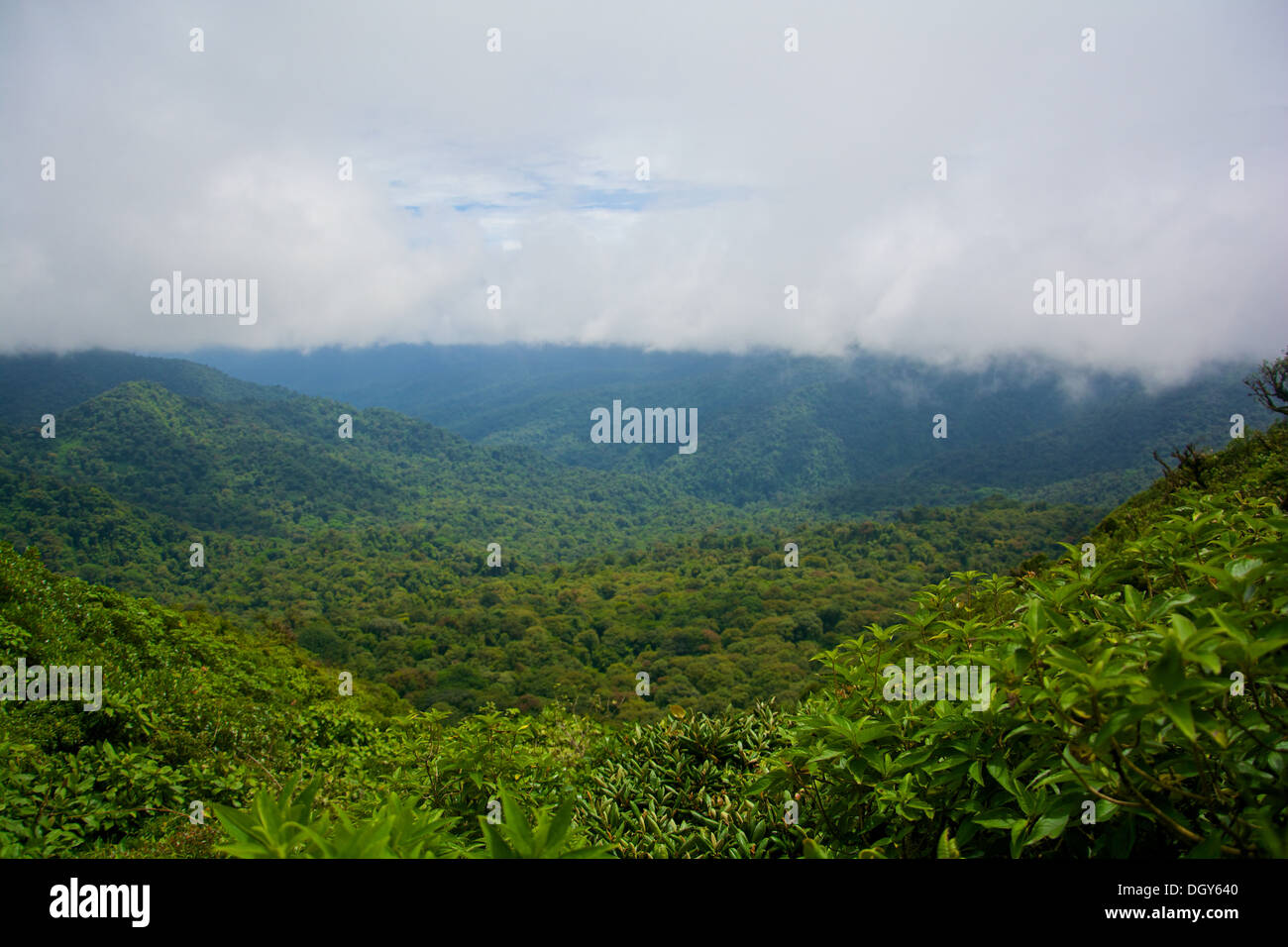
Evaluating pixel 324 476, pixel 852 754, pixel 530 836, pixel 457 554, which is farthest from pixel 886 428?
pixel 530 836

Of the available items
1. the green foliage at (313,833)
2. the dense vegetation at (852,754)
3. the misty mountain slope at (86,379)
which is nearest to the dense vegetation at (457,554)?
the dense vegetation at (852,754)

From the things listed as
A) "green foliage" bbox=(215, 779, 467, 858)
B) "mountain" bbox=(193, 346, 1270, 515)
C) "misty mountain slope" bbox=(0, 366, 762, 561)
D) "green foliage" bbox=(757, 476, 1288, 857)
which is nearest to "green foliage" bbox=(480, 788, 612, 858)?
"green foliage" bbox=(215, 779, 467, 858)

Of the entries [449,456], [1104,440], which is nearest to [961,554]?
[1104,440]

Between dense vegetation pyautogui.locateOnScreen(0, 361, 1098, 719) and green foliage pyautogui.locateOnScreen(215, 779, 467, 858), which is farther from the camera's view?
dense vegetation pyautogui.locateOnScreen(0, 361, 1098, 719)

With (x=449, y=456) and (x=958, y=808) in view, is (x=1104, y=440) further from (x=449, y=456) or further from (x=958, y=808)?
(x=958, y=808)

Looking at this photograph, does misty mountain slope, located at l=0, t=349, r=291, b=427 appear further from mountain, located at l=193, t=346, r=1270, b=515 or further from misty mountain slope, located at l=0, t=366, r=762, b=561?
mountain, located at l=193, t=346, r=1270, b=515

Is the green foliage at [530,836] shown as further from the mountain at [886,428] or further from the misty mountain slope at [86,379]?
the misty mountain slope at [86,379]

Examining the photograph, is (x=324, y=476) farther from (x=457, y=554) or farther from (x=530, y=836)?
(x=530, y=836)
